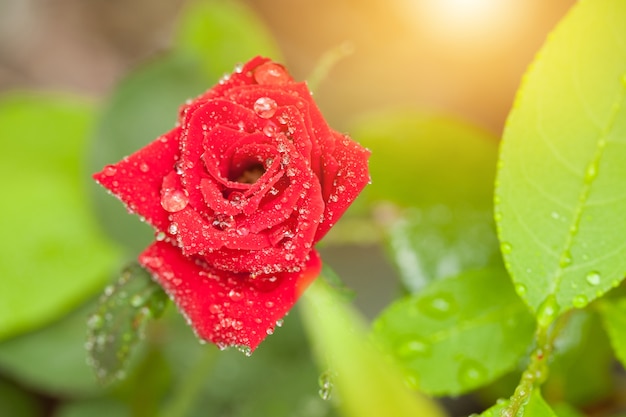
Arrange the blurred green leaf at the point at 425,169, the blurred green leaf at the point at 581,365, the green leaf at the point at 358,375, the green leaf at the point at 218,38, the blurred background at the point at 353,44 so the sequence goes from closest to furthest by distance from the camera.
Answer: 1. the green leaf at the point at 358,375
2. the blurred green leaf at the point at 581,365
3. the blurred green leaf at the point at 425,169
4. the green leaf at the point at 218,38
5. the blurred background at the point at 353,44

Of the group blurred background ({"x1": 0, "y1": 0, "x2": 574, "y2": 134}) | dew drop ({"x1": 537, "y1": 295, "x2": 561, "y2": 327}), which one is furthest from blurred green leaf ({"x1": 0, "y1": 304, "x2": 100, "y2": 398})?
dew drop ({"x1": 537, "y1": 295, "x2": 561, "y2": 327})

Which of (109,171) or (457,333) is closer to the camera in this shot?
(109,171)

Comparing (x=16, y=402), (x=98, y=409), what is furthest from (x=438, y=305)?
(x=16, y=402)

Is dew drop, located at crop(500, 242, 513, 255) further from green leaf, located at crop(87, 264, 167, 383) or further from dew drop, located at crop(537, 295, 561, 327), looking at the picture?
green leaf, located at crop(87, 264, 167, 383)

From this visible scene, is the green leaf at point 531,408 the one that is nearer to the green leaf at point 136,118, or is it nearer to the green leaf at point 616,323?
the green leaf at point 616,323

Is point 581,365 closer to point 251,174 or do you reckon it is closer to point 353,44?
point 251,174

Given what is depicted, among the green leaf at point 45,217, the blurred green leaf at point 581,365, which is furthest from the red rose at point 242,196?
the green leaf at point 45,217
